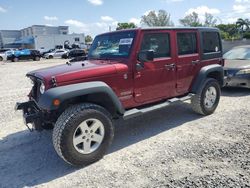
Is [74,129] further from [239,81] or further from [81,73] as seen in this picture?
[239,81]

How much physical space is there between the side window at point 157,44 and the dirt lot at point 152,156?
1.50 meters

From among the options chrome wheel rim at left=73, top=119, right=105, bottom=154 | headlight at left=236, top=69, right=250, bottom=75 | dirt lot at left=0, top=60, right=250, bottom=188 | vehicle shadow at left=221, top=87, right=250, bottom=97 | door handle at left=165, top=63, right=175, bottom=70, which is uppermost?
door handle at left=165, top=63, right=175, bottom=70

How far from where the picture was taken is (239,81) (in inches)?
321

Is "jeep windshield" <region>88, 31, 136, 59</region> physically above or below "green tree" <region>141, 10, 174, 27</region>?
below

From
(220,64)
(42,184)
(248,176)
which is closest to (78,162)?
(42,184)

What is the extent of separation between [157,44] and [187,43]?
92 centimetres

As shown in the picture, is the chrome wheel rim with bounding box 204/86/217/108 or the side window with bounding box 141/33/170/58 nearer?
the side window with bounding box 141/33/170/58

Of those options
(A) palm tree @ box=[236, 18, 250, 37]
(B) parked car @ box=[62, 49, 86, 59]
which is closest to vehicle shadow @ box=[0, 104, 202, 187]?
(B) parked car @ box=[62, 49, 86, 59]

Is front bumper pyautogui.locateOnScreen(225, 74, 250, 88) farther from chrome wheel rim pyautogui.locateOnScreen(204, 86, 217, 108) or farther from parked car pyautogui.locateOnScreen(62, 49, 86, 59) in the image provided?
parked car pyautogui.locateOnScreen(62, 49, 86, 59)

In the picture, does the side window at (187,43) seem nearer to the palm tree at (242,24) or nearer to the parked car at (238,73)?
the parked car at (238,73)

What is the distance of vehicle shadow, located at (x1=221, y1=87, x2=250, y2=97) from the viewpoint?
26.4ft

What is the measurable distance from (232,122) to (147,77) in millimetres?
2141

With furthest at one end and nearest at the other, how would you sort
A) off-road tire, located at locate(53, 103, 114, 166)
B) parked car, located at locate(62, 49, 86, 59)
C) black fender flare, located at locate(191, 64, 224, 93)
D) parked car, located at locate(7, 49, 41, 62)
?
parked car, located at locate(62, 49, 86, 59)
parked car, located at locate(7, 49, 41, 62)
black fender flare, located at locate(191, 64, 224, 93)
off-road tire, located at locate(53, 103, 114, 166)

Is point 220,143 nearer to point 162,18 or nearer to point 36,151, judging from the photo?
point 36,151
